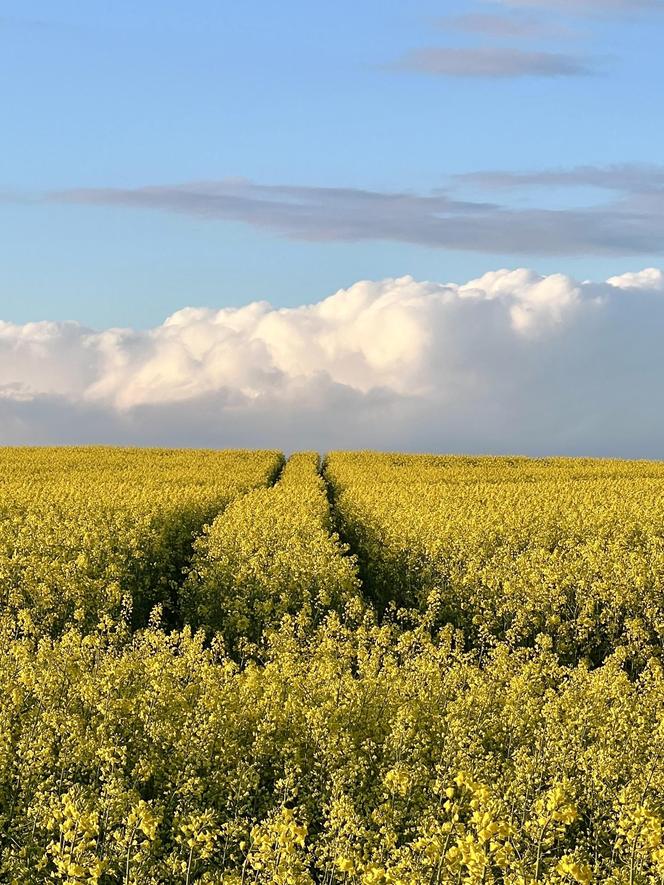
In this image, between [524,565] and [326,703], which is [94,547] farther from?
[326,703]

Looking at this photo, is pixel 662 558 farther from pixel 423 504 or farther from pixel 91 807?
pixel 91 807

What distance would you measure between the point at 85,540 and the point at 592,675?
32.5 ft

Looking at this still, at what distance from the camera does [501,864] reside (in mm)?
6430

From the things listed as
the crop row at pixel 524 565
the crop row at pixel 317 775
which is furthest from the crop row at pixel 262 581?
the crop row at pixel 317 775

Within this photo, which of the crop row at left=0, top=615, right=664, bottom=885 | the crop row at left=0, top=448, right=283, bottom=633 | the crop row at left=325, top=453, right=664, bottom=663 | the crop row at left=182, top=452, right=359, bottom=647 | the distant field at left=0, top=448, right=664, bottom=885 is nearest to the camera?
the crop row at left=0, top=615, right=664, bottom=885

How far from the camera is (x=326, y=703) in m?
9.81

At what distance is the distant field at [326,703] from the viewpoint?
7.56m

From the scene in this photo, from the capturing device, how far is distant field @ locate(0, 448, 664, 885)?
7.56 m

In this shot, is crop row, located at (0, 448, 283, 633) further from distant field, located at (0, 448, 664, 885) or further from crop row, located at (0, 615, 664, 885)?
crop row, located at (0, 615, 664, 885)

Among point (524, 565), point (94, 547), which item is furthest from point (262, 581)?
point (524, 565)

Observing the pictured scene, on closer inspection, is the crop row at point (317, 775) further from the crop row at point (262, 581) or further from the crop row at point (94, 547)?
the crop row at point (94, 547)

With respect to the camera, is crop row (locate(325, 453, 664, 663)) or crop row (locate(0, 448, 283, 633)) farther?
crop row (locate(325, 453, 664, 663))

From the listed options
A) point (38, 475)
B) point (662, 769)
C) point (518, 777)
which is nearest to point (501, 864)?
point (518, 777)

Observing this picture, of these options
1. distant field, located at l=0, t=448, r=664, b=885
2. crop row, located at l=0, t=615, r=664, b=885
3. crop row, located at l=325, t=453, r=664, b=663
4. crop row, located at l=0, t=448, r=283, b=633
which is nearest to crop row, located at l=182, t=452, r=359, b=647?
distant field, located at l=0, t=448, r=664, b=885
